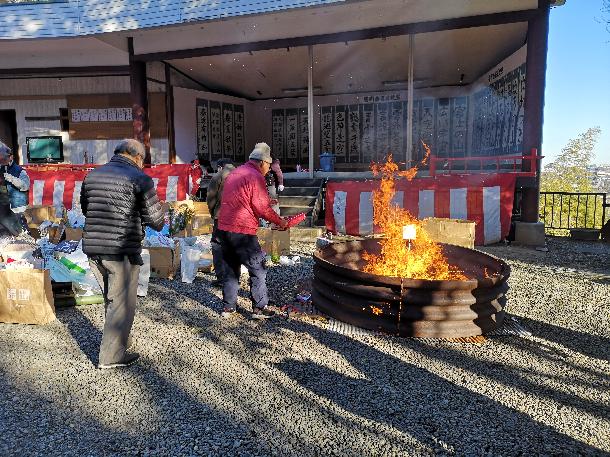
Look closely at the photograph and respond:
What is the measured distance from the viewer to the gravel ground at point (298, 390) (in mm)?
2797

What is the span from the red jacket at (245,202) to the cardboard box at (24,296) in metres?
2.13

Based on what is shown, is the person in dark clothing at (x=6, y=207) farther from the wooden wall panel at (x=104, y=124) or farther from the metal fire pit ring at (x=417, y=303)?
the wooden wall panel at (x=104, y=124)

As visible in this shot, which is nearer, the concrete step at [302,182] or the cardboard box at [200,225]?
the cardboard box at [200,225]

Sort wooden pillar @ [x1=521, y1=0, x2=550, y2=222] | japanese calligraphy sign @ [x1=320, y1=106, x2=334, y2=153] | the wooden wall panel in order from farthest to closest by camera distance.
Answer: japanese calligraphy sign @ [x1=320, y1=106, x2=334, y2=153]
the wooden wall panel
wooden pillar @ [x1=521, y1=0, x2=550, y2=222]

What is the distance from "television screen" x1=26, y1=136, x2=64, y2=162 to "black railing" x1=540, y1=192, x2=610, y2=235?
16.0m

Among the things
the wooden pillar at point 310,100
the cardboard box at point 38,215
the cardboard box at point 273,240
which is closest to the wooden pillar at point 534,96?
the wooden pillar at point 310,100

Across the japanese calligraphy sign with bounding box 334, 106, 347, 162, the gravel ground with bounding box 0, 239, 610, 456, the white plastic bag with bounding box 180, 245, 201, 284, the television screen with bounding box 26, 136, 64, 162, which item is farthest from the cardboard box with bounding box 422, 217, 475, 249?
the television screen with bounding box 26, 136, 64, 162

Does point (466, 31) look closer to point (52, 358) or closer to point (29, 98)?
point (52, 358)

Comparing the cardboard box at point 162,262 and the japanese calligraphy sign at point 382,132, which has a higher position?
the japanese calligraphy sign at point 382,132

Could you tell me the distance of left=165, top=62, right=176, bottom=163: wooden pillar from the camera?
15086mm

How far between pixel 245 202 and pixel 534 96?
7.91 meters

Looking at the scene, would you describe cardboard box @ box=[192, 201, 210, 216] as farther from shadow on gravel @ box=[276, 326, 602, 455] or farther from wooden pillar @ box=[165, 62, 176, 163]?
wooden pillar @ box=[165, 62, 176, 163]

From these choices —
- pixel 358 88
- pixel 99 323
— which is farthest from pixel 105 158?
pixel 99 323

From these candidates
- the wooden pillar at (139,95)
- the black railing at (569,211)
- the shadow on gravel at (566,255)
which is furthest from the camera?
the wooden pillar at (139,95)
